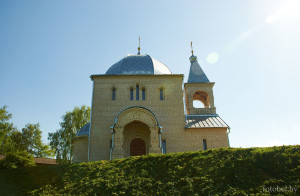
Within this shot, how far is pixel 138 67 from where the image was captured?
20.3 meters

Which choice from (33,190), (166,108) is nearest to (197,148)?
(166,108)

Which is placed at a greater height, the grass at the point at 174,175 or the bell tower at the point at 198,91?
the bell tower at the point at 198,91

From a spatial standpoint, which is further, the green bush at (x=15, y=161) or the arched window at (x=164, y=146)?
the arched window at (x=164, y=146)

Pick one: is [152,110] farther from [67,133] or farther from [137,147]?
[67,133]

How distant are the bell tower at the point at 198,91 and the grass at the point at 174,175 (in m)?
9.80

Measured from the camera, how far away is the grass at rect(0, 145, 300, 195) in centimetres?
872

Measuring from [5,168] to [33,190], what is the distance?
4575 millimetres

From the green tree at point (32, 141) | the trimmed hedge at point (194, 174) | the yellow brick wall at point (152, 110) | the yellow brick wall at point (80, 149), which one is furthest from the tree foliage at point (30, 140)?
the trimmed hedge at point (194, 174)

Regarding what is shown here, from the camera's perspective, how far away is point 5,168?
46.0ft

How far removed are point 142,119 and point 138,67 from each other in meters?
5.38

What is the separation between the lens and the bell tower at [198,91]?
69.7 feet

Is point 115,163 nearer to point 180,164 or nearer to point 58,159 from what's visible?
point 180,164

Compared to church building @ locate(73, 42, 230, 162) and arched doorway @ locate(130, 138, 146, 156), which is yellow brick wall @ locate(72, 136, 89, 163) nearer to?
church building @ locate(73, 42, 230, 162)

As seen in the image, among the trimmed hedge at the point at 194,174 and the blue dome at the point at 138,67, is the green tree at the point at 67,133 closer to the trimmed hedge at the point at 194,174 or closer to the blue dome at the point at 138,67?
the blue dome at the point at 138,67
